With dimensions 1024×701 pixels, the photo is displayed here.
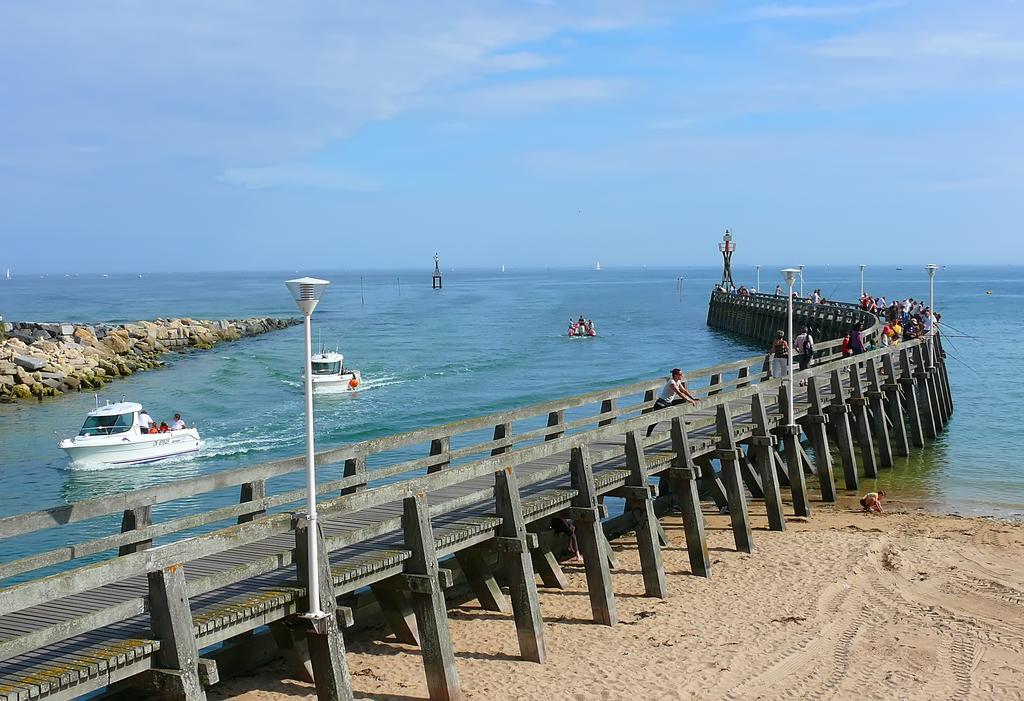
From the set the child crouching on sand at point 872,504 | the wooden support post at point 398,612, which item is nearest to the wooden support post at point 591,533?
the wooden support post at point 398,612

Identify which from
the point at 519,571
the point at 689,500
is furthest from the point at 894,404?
the point at 519,571

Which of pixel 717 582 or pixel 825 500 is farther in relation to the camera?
pixel 825 500

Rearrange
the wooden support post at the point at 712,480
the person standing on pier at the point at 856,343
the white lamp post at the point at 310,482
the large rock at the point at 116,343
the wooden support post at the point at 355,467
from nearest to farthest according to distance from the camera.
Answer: the white lamp post at the point at 310,482 < the wooden support post at the point at 355,467 < the wooden support post at the point at 712,480 < the person standing on pier at the point at 856,343 < the large rock at the point at 116,343

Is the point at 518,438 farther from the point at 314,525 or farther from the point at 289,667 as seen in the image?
the point at 314,525

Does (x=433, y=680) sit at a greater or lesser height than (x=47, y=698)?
lesser

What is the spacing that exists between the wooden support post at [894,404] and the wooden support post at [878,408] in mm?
567

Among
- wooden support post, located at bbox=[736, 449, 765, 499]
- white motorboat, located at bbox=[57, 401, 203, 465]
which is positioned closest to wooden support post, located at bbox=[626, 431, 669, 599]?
wooden support post, located at bbox=[736, 449, 765, 499]

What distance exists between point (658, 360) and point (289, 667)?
46.7 metres

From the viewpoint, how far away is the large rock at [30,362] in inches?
1839

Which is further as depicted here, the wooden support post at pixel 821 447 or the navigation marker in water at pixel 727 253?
the navigation marker in water at pixel 727 253

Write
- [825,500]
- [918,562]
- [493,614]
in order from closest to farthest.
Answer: [493,614]
[918,562]
[825,500]

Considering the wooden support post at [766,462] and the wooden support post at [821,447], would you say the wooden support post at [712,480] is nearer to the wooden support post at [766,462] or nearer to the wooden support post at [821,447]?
the wooden support post at [766,462]

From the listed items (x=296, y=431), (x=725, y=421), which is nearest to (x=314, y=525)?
(x=725, y=421)

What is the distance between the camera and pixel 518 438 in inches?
526
